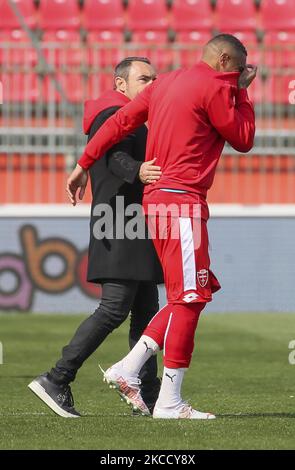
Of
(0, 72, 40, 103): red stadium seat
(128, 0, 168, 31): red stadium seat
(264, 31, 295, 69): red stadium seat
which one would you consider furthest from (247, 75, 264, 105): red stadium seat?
(0, 72, 40, 103): red stadium seat

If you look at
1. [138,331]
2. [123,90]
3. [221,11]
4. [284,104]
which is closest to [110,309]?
[138,331]

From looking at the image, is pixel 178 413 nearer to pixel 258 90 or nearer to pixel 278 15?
pixel 258 90

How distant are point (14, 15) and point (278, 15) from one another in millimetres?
3423

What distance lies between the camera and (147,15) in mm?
15945

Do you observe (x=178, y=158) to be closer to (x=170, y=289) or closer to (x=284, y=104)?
(x=170, y=289)

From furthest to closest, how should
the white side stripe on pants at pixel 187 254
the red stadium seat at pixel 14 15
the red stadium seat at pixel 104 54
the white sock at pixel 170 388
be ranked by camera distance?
the red stadium seat at pixel 14 15 → the red stadium seat at pixel 104 54 → the white sock at pixel 170 388 → the white side stripe on pants at pixel 187 254

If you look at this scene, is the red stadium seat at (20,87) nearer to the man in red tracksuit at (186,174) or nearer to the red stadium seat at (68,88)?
the red stadium seat at (68,88)

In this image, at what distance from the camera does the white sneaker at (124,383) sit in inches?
246

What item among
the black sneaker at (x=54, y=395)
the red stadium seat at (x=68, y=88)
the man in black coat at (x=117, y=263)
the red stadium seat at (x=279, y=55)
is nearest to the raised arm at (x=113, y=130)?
the man in black coat at (x=117, y=263)

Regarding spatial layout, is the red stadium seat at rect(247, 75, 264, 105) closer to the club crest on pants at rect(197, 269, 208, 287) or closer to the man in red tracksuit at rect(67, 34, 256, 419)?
the man in red tracksuit at rect(67, 34, 256, 419)

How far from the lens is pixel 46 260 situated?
13.9 metres

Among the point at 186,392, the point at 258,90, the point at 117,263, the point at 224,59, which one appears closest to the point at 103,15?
the point at 258,90

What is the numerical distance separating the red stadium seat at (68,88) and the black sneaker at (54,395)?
8294 mm

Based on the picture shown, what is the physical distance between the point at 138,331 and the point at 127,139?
3.55 feet
